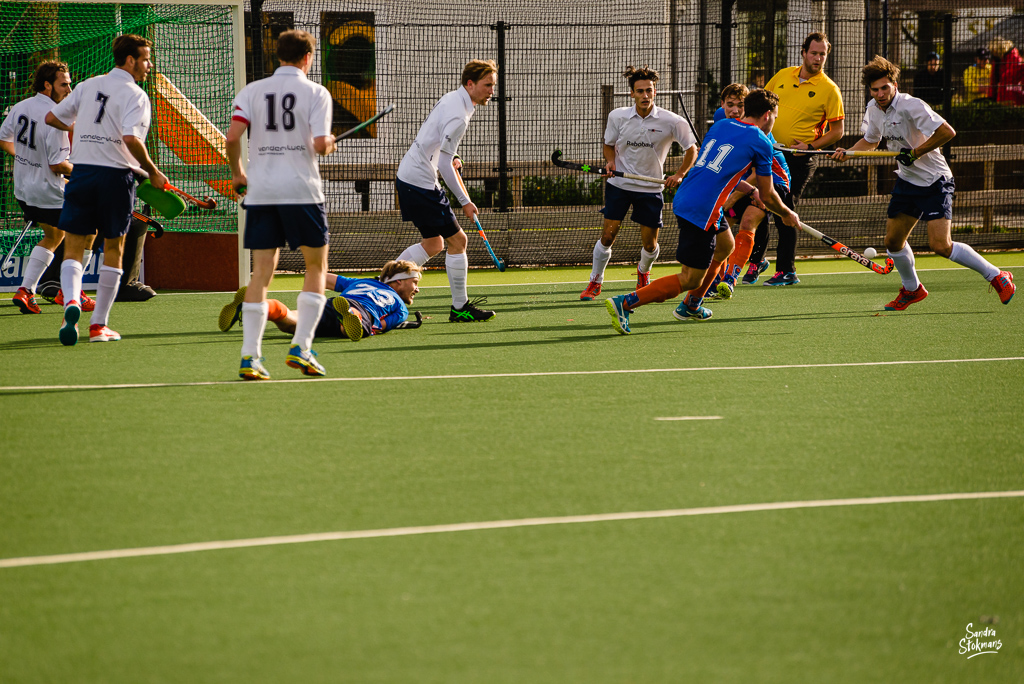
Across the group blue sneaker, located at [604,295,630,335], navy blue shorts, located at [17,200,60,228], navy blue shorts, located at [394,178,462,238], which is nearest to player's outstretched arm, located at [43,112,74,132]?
navy blue shorts, located at [17,200,60,228]

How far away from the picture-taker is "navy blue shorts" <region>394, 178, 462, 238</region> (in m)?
7.88

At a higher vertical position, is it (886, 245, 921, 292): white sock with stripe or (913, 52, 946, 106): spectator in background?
(913, 52, 946, 106): spectator in background

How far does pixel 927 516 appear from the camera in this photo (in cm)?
356

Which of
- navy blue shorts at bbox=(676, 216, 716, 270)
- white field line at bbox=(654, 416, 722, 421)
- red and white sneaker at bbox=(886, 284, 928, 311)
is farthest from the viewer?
red and white sneaker at bbox=(886, 284, 928, 311)

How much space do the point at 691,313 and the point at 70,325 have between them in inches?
164

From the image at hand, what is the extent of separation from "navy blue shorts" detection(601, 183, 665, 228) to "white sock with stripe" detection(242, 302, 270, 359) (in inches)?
163

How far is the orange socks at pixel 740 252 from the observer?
9.61 meters

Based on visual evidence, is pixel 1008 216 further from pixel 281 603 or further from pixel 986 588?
pixel 281 603

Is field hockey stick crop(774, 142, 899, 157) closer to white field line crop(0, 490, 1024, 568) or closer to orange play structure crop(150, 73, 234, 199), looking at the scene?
orange play structure crop(150, 73, 234, 199)

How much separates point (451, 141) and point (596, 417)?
10.7 ft

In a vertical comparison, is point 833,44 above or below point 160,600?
above

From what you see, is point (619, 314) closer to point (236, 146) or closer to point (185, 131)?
point (236, 146)

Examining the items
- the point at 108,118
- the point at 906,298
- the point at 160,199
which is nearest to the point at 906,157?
the point at 906,298

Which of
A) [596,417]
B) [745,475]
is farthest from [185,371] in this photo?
[745,475]
